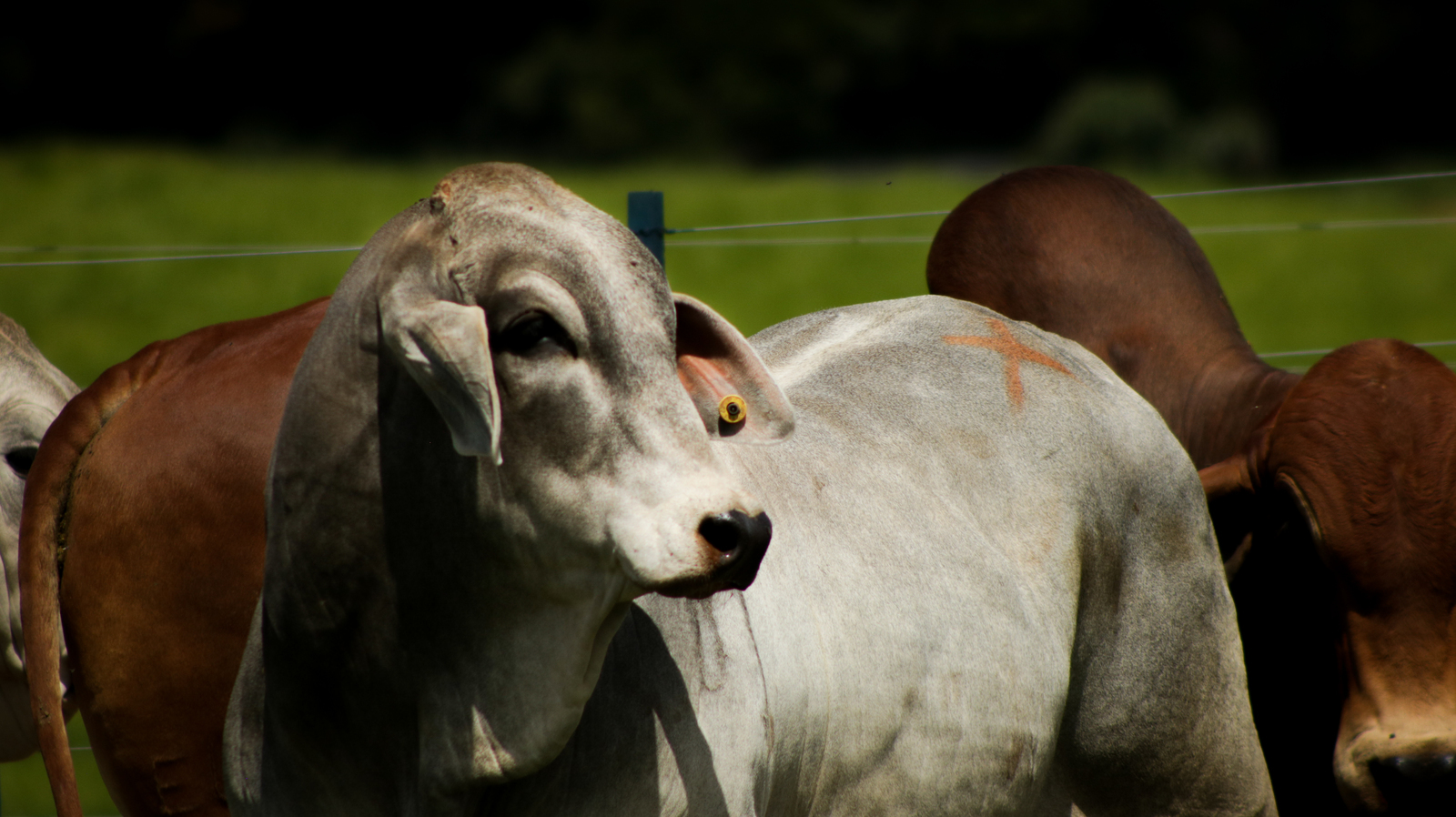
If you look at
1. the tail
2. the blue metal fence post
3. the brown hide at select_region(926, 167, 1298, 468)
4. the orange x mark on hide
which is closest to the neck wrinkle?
the brown hide at select_region(926, 167, 1298, 468)

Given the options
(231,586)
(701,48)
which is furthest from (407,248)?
(701,48)

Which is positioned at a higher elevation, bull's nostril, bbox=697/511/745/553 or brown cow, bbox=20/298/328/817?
bull's nostril, bbox=697/511/745/553

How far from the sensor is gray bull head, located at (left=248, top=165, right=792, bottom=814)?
1.66m

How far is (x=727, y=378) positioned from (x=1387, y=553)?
5.83ft

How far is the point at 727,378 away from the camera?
1953 millimetres

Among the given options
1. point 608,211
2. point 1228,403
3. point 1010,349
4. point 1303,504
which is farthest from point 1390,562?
point 608,211

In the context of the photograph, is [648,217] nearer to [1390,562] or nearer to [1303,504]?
[1303,504]

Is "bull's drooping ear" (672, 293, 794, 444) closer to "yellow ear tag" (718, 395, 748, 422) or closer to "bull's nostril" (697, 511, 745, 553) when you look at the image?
→ "yellow ear tag" (718, 395, 748, 422)

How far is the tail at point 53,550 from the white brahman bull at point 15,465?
1.09 ft

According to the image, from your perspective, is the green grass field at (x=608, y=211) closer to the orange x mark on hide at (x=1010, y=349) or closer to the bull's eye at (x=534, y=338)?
the orange x mark on hide at (x=1010, y=349)

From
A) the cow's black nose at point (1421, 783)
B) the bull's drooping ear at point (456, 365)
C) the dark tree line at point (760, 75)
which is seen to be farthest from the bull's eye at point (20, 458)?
the dark tree line at point (760, 75)

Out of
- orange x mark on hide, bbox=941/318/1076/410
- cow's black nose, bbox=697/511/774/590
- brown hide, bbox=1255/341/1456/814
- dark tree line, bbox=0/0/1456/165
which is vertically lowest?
dark tree line, bbox=0/0/1456/165

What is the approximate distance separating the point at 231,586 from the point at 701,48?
34.0 meters

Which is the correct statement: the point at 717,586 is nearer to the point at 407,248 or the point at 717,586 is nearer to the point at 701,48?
the point at 407,248
